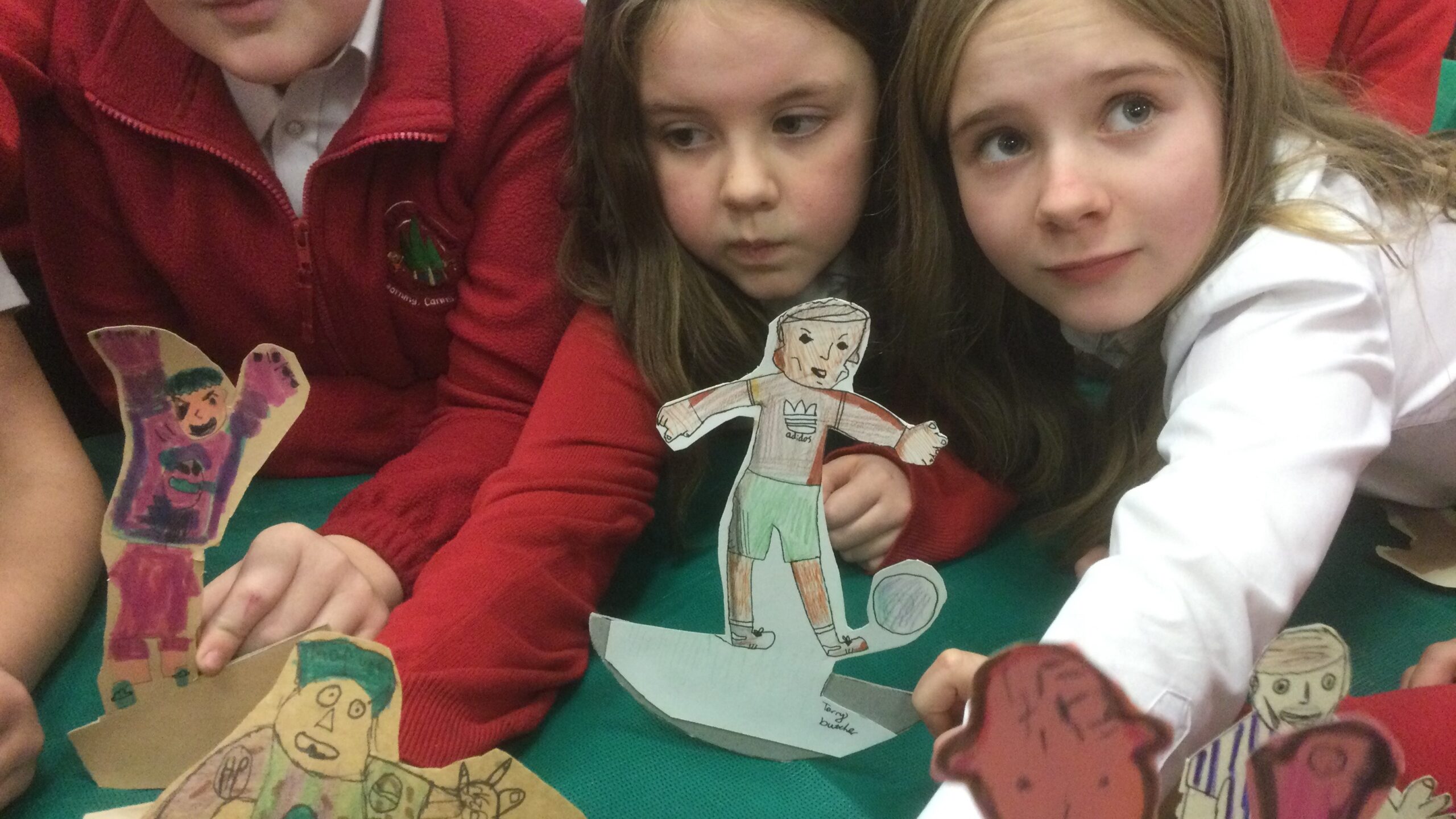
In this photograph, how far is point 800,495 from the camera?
64cm

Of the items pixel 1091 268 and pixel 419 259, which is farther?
pixel 419 259

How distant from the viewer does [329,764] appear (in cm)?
50

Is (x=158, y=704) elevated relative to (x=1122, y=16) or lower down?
lower down

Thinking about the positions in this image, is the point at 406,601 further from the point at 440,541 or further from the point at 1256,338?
the point at 1256,338

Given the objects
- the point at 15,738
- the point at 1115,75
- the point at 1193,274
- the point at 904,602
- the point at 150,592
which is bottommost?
the point at 15,738

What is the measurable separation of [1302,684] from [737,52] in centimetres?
54

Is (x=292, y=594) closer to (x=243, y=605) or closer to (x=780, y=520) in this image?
(x=243, y=605)

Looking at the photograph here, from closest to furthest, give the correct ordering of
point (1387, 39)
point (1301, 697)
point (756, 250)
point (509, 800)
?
point (1301, 697)
point (509, 800)
point (756, 250)
point (1387, 39)

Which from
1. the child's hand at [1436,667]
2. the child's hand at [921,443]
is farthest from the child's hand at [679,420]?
the child's hand at [1436,667]

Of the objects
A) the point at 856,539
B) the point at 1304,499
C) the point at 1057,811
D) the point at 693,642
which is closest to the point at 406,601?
the point at 693,642

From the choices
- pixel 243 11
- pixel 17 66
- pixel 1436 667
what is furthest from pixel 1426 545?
pixel 17 66

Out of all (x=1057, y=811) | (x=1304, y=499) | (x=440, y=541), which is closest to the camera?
(x=1057, y=811)

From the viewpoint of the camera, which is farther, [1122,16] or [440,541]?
[440,541]

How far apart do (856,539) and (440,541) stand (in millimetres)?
324
